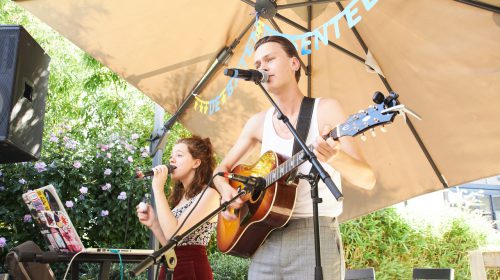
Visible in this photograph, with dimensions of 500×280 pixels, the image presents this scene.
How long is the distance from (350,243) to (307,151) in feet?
16.4

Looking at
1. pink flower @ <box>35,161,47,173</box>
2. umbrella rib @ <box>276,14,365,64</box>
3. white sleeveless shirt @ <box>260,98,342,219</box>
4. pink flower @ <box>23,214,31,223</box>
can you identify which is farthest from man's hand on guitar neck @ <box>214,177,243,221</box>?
pink flower @ <box>35,161,47,173</box>

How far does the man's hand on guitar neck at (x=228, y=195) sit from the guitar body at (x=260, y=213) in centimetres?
3

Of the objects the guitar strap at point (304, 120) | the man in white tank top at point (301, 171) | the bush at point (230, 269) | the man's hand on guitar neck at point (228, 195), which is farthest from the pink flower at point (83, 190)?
the guitar strap at point (304, 120)

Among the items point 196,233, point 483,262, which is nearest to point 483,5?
point 483,262

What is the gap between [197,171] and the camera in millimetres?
3322

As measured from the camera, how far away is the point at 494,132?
329cm

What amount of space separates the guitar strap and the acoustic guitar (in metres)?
0.09

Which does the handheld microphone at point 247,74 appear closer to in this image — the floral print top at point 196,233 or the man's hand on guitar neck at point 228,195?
the man's hand on guitar neck at point 228,195

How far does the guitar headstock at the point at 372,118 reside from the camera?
1852mm

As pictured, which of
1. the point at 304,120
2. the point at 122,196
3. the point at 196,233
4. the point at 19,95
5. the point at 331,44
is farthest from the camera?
the point at 122,196

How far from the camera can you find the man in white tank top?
2.10m

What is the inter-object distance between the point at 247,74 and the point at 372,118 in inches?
24.5

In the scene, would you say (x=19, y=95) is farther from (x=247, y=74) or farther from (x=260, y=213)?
(x=260, y=213)

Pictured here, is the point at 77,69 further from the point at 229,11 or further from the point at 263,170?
the point at 263,170
